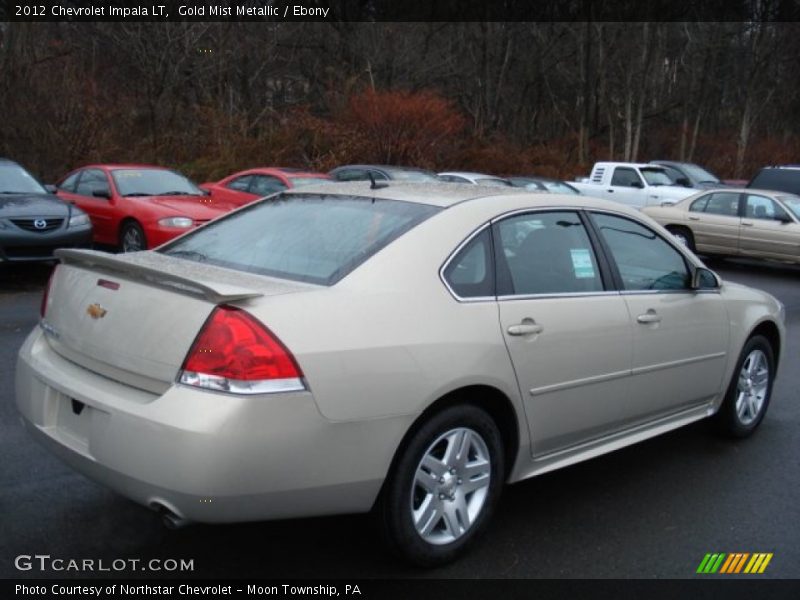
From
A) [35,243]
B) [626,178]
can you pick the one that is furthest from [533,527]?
[626,178]

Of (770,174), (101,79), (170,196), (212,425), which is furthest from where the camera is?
(101,79)

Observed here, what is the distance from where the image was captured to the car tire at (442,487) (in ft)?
10.5

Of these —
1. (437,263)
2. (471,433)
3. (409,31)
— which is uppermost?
(409,31)

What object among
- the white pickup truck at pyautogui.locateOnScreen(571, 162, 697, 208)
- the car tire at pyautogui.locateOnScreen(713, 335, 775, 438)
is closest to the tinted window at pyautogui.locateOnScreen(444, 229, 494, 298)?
the car tire at pyautogui.locateOnScreen(713, 335, 775, 438)

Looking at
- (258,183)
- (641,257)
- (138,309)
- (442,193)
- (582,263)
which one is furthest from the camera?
(258,183)

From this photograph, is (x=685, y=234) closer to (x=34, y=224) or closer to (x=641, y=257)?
(x=34, y=224)

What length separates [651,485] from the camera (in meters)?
4.42

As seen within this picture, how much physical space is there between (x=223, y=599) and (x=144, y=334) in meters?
1.05

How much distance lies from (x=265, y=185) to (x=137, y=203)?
12.5 feet

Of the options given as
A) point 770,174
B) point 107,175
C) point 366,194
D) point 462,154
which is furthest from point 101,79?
point 366,194

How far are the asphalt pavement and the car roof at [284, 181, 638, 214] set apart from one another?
147cm

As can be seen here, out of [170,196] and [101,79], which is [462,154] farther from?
[170,196]

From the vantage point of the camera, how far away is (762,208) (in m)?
14.3

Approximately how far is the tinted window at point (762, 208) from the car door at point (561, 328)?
1129 centimetres
